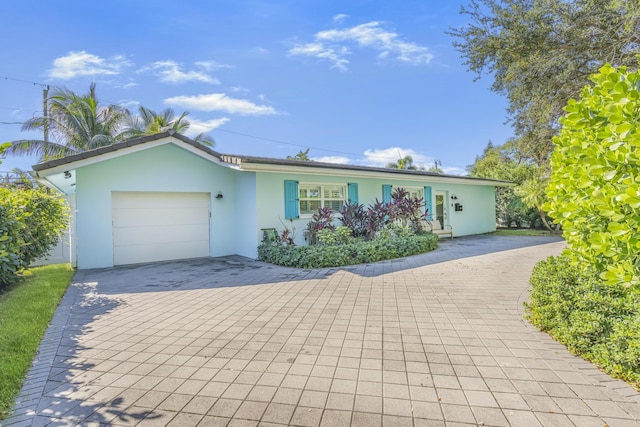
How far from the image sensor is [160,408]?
267 cm

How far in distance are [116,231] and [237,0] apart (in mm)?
7396

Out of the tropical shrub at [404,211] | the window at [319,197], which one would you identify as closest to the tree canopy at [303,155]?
the window at [319,197]

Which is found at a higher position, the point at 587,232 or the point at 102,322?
the point at 587,232

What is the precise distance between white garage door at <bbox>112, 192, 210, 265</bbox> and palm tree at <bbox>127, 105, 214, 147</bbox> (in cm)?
1190

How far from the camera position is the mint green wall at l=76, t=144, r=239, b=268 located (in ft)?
29.4

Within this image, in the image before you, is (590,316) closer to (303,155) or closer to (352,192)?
(352,192)

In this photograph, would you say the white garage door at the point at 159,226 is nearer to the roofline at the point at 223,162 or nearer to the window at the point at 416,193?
the roofline at the point at 223,162

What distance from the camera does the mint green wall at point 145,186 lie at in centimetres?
896

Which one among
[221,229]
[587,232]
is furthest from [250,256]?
[587,232]

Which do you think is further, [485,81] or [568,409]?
[485,81]

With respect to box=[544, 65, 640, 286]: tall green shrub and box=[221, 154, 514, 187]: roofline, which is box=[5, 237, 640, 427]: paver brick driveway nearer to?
box=[544, 65, 640, 286]: tall green shrub

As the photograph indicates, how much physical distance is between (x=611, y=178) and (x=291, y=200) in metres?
9.12

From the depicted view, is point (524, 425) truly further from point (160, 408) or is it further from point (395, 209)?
point (395, 209)

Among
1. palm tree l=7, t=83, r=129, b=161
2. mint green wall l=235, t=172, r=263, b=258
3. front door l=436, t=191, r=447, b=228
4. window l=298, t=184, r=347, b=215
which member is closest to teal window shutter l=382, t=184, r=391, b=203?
window l=298, t=184, r=347, b=215
